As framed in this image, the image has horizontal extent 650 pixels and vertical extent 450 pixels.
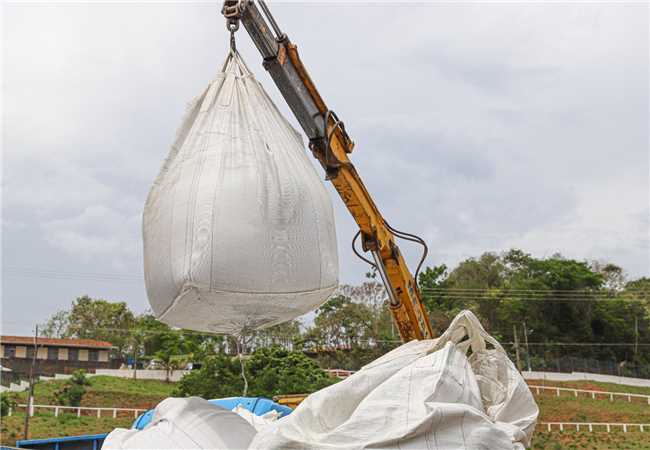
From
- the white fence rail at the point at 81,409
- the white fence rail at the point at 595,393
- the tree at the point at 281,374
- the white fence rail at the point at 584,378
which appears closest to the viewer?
the tree at the point at 281,374

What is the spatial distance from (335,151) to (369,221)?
0.74 meters

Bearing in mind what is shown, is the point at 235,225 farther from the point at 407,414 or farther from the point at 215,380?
the point at 215,380

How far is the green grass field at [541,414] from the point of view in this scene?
17125mm

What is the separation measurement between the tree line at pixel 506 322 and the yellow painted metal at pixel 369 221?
20.5 meters

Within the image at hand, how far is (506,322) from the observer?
3052 centimetres

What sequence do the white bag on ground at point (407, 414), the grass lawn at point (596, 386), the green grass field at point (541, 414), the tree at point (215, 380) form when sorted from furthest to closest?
the grass lawn at point (596, 386) → the green grass field at point (541, 414) → the tree at point (215, 380) → the white bag on ground at point (407, 414)

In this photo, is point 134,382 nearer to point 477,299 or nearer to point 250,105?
point 477,299

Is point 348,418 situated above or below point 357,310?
below

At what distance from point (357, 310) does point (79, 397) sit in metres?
11.9

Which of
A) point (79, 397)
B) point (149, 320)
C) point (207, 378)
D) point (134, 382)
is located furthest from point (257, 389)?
point (149, 320)

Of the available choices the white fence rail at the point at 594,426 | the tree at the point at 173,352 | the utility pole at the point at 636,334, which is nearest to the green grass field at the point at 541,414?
the white fence rail at the point at 594,426

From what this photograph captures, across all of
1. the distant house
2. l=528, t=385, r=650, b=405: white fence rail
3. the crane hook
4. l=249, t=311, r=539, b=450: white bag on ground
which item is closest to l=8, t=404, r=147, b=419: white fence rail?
the distant house

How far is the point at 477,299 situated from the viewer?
3153 centimetres

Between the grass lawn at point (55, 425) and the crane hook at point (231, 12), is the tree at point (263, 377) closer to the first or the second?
the grass lawn at point (55, 425)
